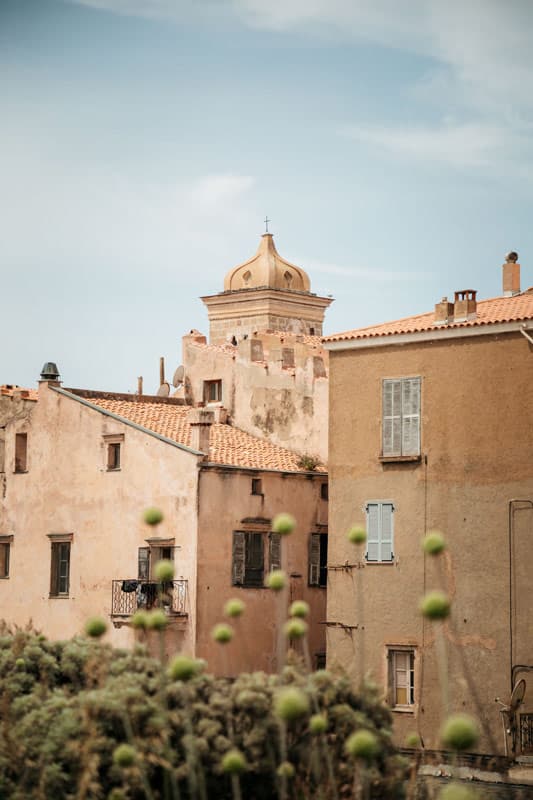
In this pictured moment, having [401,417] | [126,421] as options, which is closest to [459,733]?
[401,417]

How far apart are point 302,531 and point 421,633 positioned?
263 inches

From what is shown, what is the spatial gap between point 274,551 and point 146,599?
11.2 ft

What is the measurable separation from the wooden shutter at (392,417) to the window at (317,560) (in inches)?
223

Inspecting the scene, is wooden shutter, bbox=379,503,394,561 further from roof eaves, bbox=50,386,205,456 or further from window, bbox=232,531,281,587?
roof eaves, bbox=50,386,205,456

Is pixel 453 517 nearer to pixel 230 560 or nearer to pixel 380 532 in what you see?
pixel 380 532

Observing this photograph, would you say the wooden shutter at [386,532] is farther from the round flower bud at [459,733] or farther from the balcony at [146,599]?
the round flower bud at [459,733]

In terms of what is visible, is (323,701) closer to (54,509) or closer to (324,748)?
(324,748)

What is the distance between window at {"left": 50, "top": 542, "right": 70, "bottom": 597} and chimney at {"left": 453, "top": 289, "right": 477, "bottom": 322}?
1261cm

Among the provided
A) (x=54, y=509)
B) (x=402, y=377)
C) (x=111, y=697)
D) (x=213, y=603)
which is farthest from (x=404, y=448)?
(x=111, y=697)

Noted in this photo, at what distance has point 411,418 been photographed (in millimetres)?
33406

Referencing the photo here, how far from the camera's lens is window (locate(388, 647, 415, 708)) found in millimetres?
32812

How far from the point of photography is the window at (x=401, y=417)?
109ft

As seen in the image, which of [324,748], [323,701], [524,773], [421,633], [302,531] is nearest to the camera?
[324,748]

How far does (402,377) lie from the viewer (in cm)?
3372
